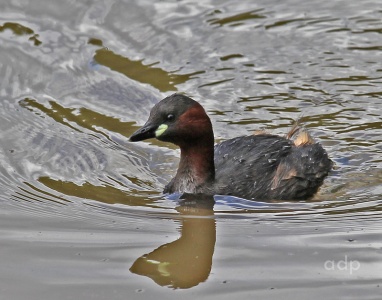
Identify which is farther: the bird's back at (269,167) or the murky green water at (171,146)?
the bird's back at (269,167)

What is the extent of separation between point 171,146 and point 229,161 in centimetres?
120

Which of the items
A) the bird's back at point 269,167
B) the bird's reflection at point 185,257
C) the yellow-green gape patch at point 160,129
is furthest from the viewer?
the bird's back at point 269,167

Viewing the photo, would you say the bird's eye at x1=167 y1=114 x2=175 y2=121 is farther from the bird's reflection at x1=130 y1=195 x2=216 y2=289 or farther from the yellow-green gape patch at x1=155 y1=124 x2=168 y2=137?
the bird's reflection at x1=130 y1=195 x2=216 y2=289

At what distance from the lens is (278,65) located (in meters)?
11.5

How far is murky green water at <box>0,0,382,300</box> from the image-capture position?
650 cm

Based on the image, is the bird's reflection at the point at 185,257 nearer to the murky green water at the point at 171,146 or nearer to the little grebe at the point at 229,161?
the murky green water at the point at 171,146

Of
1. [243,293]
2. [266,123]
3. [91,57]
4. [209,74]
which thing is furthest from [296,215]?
[91,57]

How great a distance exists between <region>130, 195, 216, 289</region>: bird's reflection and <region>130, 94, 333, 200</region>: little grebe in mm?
707

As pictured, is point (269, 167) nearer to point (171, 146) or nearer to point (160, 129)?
point (160, 129)

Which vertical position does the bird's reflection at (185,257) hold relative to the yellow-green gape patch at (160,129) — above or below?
below

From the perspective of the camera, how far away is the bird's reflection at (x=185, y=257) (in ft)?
21.2

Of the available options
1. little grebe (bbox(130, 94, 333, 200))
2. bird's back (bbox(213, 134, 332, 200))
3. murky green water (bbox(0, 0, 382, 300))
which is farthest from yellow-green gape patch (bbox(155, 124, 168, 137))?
bird's back (bbox(213, 134, 332, 200))

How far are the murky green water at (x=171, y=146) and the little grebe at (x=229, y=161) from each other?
22 centimetres

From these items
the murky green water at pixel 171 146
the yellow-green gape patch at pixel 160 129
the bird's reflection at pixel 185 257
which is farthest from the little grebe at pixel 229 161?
the bird's reflection at pixel 185 257
